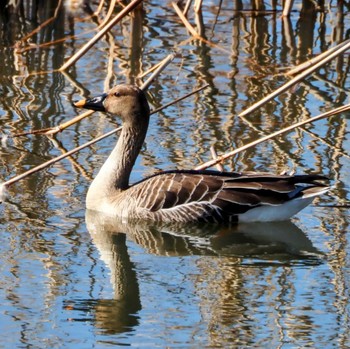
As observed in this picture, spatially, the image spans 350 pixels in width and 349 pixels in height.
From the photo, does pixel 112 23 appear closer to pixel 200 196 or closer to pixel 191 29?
pixel 200 196

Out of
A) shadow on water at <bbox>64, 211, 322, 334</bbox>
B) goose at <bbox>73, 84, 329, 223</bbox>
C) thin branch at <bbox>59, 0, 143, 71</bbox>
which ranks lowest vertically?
shadow on water at <bbox>64, 211, 322, 334</bbox>

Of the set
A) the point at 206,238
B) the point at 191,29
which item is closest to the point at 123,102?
the point at 206,238

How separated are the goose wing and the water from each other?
0.18m

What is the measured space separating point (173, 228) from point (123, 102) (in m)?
1.40

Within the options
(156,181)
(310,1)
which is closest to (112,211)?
(156,181)

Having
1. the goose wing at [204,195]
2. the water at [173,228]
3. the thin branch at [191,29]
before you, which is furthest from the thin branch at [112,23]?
the thin branch at [191,29]

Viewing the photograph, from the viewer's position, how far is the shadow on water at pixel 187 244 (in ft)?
30.2

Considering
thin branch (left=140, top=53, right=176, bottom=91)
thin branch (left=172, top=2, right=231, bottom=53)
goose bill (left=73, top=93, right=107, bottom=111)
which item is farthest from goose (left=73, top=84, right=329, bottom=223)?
thin branch (left=172, top=2, right=231, bottom=53)

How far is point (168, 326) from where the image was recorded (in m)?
8.04

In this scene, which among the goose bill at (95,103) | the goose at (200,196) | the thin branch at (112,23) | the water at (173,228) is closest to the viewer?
the water at (173,228)

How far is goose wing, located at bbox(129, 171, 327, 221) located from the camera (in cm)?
1061

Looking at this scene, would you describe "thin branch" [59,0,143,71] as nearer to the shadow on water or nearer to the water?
the water

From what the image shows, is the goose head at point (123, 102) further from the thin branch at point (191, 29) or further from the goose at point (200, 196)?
the thin branch at point (191, 29)

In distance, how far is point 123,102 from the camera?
36.3ft
